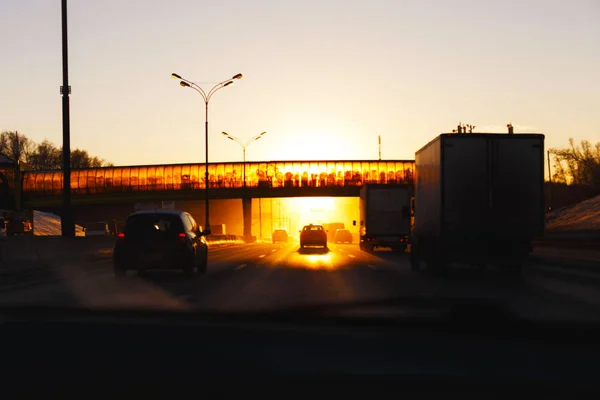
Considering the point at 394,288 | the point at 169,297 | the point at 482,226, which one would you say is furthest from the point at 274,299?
the point at 482,226

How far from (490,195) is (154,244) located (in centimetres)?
839

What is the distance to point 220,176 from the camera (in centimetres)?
11381

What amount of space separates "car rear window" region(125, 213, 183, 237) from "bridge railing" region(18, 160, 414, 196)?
89199mm

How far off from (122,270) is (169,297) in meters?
6.84

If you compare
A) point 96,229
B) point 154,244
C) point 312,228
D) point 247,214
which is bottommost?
point 96,229

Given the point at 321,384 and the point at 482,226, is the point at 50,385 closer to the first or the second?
the point at 321,384

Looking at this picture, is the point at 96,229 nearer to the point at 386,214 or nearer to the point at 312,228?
the point at 312,228

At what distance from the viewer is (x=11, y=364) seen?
17.2 ft

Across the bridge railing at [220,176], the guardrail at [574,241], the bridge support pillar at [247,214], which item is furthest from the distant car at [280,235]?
the guardrail at [574,241]

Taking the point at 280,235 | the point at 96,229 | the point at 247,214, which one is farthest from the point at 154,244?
the point at 247,214

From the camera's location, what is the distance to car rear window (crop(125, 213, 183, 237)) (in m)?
20.6

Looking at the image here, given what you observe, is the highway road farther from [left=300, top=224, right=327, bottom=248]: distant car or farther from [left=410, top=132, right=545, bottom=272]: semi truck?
[left=300, top=224, right=327, bottom=248]: distant car

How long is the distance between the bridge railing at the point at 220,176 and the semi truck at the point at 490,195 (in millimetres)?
91194

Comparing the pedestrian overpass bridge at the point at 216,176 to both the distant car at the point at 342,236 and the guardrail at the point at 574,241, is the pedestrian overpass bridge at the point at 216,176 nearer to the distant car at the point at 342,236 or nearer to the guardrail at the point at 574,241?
the distant car at the point at 342,236
